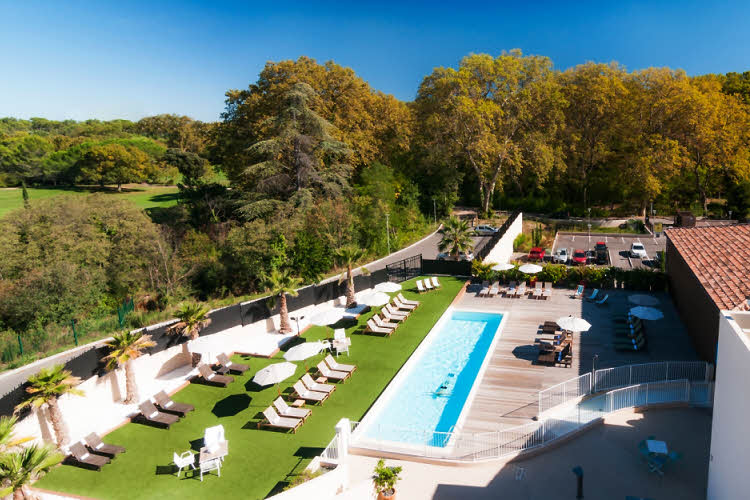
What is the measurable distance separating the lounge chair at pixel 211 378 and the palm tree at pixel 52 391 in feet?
14.0

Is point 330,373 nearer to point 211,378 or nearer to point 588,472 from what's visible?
point 211,378

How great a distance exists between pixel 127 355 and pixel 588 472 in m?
13.8

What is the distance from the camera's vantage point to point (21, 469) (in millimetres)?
10109

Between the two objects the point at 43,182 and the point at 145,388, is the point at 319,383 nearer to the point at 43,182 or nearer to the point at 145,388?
the point at 145,388

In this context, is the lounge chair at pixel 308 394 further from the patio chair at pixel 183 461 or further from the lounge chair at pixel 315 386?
the patio chair at pixel 183 461

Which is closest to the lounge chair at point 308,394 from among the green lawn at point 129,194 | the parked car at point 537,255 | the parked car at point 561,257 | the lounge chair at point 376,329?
the lounge chair at point 376,329

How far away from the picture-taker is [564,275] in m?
26.2

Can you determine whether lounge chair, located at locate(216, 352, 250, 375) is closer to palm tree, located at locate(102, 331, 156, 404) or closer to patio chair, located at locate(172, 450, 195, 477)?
palm tree, located at locate(102, 331, 156, 404)

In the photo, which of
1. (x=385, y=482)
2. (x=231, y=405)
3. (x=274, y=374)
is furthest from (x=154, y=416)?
(x=385, y=482)

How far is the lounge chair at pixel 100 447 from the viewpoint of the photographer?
13242 mm

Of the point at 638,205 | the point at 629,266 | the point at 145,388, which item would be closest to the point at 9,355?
the point at 145,388

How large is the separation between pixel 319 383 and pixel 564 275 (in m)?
15.8

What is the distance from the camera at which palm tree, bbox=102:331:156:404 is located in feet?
50.4

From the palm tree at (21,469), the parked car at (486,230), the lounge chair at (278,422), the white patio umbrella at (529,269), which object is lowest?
the lounge chair at (278,422)
